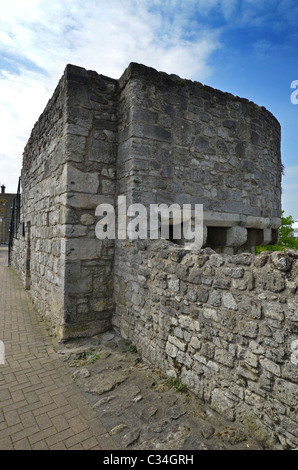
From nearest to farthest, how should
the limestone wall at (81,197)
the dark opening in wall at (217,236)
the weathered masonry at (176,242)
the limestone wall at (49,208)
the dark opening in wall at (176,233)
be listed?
the weathered masonry at (176,242) → the limestone wall at (81,197) → the limestone wall at (49,208) → the dark opening in wall at (176,233) → the dark opening in wall at (217,236)

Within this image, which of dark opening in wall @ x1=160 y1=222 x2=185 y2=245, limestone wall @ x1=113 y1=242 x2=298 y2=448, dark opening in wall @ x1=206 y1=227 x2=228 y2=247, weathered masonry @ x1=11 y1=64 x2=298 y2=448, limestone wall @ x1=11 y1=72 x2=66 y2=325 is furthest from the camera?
dark opening in wall @ x1=206 y1=227 x2=228 y2=247

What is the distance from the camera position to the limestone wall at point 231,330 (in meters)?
1.83

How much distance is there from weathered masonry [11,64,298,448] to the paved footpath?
0.58 m

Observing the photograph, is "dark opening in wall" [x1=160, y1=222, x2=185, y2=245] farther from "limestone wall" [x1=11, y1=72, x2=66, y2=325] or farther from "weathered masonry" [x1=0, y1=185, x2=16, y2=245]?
"weathered masonry" [x1=0, y1=185, x2=16, y2=245]

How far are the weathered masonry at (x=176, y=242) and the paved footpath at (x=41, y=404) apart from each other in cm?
58

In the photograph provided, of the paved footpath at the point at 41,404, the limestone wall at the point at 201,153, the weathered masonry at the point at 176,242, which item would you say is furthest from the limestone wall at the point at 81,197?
the paved footpath at the point at 41,404

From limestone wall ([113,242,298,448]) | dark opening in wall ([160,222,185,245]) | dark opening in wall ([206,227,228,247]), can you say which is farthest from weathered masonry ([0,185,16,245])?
limestone wall ([113,242,298,448])

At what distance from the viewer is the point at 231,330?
7.25 feet

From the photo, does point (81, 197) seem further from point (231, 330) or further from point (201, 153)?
point (231, 330)

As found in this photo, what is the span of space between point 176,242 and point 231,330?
2272 millimetres

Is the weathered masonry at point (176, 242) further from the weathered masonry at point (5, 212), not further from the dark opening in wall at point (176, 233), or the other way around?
the weathered masonry at point (5, 212)

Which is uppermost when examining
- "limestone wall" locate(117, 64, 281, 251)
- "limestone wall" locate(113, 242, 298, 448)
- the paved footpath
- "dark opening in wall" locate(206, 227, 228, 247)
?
"limestone wall" locate(117, 64, 281, 251)

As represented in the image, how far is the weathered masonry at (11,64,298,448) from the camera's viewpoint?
6.50 feet

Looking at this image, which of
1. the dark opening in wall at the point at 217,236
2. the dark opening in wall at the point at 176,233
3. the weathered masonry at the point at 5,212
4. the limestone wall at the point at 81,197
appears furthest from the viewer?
the weathered masonry at the point at 5,212
